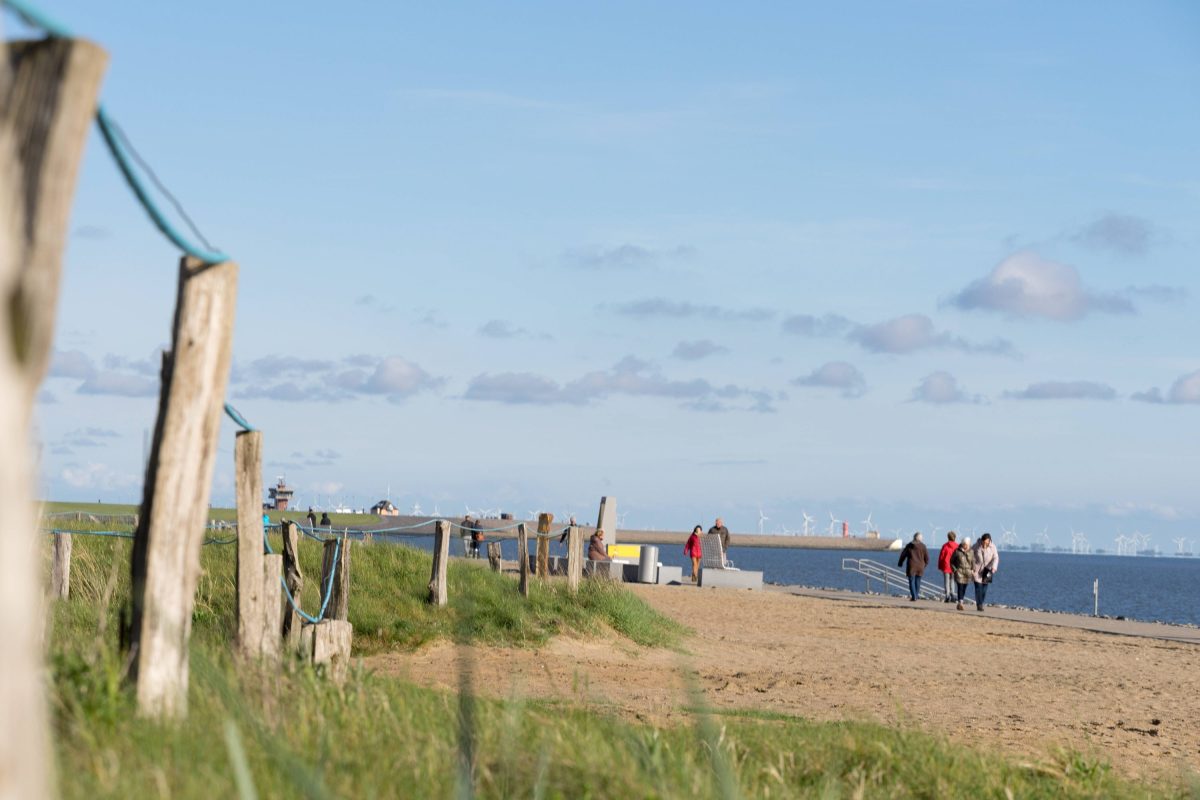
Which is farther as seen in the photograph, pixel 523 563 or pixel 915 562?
pixel 915 562

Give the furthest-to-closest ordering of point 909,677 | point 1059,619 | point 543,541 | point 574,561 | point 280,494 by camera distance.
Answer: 1. point 280,494
2. point 1059,619
3. point 543,541
4. point 574,561
5. point 909,677

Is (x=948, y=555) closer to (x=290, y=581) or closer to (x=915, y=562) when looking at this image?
(x=915, y=562)

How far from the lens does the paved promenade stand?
23.8m

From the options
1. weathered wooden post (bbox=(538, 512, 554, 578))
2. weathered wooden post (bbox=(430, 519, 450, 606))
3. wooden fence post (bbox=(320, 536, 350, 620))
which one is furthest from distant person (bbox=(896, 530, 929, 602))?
wooden fence post (bbox=(320, 536, 350, 620))

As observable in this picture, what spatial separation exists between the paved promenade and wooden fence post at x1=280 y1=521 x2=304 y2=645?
16.3 metres

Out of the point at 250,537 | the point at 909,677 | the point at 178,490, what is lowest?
the point at 909,677

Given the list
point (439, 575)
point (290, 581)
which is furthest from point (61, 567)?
point (439, 575)

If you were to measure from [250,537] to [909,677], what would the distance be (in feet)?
30.3

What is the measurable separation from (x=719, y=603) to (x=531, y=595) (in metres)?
9.83

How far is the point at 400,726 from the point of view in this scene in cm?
512

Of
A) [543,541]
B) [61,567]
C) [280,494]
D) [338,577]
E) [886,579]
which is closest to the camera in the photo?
[338,577]

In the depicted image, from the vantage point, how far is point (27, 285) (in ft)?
8.26

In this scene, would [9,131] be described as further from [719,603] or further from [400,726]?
[719,603]

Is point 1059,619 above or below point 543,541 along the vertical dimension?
below
